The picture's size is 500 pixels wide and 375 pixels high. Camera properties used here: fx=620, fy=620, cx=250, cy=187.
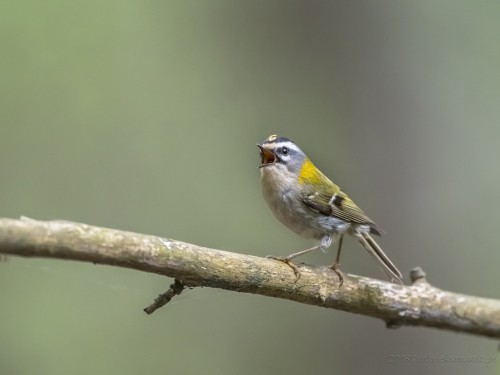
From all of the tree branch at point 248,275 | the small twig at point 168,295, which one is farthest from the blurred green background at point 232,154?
the small twig at point 168,295

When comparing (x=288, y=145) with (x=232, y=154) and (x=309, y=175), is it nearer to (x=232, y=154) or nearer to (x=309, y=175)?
(x=309, y=175)

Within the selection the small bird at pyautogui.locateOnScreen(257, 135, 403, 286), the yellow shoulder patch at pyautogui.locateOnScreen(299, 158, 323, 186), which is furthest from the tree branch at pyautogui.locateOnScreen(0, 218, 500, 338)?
the yellow shoulder patch at pyautogui.locateOnScreen(299, 158, 323, 186)

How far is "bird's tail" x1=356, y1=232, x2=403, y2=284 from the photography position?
9.33 feet

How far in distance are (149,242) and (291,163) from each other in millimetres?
1273

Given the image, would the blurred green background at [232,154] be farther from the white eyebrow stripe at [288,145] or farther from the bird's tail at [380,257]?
the white eyebrow stripe at [288,145]

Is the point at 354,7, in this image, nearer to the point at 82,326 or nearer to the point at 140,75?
the point at 140,75

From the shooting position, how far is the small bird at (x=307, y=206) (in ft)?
9.25

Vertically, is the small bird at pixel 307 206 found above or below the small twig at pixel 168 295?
above

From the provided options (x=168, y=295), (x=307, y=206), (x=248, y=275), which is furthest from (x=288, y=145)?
(x=168, y=295)

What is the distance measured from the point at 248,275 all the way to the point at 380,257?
3.62 ft

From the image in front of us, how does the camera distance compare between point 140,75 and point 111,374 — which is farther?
point 140,75

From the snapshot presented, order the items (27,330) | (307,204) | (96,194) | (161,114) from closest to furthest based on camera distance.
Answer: (307,204), (27,330), (96,194), (161,114)

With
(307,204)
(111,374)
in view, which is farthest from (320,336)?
(307,204)

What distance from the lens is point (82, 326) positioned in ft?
13.7
